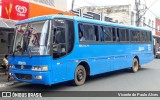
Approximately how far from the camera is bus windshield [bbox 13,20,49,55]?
9332 millimetres

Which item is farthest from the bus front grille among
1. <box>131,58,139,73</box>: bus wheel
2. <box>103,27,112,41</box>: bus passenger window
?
<box>131,58,139,73</box>: bus wheel

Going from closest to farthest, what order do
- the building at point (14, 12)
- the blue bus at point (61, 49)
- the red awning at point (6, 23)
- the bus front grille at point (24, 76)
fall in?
the blue bus at point (61, 49)
the bus front grille at point (24, 76)
the red awning at point (6, 23)
the building at point (14, 12)

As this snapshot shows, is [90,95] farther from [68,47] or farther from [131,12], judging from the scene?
[131,12]

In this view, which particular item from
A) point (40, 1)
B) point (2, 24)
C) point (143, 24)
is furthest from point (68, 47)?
point (143, 24)

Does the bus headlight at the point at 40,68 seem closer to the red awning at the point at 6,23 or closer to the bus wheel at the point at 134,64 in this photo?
the red awning at the point at 6,23

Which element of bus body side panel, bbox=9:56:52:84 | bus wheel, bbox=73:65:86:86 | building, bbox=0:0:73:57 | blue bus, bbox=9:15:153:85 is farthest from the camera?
building, bbox=0:0:73:57

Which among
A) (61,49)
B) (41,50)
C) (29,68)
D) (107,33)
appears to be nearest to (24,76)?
(29,68)

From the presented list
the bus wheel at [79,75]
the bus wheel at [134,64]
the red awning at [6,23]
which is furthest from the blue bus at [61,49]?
the red awning at [6,23]

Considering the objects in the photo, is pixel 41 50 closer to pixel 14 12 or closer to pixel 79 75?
pixel 79 75

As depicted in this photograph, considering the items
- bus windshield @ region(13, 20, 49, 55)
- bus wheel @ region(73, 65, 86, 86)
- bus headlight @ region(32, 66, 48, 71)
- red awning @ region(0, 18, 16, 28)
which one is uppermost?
red awning @ region(0, 18, 16, 28)

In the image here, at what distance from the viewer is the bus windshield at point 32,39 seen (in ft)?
30.6

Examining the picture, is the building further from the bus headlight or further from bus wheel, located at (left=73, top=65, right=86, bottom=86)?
the bus headlight

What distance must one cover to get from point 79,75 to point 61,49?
1808 mm

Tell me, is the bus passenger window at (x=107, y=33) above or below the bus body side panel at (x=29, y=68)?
above
